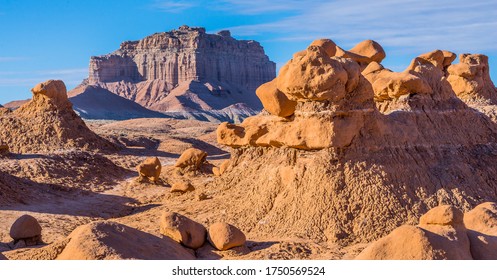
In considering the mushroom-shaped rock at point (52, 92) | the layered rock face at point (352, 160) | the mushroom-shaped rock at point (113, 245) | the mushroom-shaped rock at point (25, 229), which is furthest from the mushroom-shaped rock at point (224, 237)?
the mushroom-shaped rock at point (52, 92)

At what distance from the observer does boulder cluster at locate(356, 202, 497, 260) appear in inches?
328

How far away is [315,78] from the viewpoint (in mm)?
12344

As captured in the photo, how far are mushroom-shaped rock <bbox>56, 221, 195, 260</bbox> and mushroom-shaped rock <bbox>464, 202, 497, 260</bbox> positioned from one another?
12.7 ft

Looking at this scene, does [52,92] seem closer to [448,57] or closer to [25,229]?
[448,57]

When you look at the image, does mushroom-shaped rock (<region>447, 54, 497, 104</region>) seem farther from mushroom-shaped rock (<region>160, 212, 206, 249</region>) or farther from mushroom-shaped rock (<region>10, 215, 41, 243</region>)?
mushroom-shaped rock (<region>10, 215, 41, 243</region>)

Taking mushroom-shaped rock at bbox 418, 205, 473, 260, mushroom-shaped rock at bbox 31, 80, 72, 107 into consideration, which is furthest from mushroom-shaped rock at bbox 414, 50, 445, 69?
mushroom-shaped rock at bbox 31, 80, 72, 107

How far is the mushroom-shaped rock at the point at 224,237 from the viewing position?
439 inches

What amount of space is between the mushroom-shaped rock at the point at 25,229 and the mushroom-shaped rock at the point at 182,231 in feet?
11.6

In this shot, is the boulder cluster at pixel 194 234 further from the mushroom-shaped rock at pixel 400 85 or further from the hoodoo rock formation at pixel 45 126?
the hoodoo rock formation at pixel 45 126

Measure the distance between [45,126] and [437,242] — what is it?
21088 millimetres

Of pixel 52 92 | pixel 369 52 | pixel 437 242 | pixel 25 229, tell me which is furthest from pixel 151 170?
pixel 437 242

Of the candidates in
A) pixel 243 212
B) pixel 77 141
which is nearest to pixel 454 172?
pixel 243 212

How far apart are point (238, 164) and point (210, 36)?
366ft
